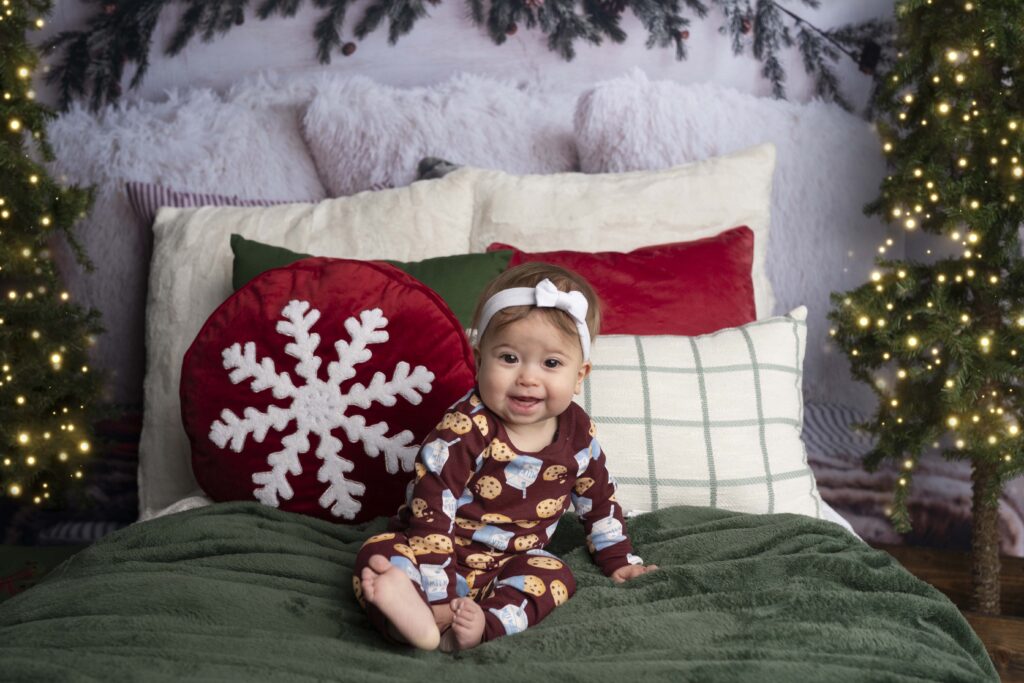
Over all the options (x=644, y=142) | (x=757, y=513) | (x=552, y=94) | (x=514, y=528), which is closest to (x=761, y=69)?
(x=644, y=142)

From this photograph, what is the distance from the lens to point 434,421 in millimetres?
1411

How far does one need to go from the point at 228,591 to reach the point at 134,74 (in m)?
1.71

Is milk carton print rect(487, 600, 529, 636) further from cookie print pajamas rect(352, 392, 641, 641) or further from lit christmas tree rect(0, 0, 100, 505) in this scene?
lit christmas tree rect(0, 0, 100, 505)

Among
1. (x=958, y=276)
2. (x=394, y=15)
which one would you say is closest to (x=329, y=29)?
(x=394, y=15)

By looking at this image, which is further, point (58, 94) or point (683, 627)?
point (58, 94)

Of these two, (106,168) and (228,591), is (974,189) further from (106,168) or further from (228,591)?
(106,168)

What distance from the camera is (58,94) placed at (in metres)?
2.28

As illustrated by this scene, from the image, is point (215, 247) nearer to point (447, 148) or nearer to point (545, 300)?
point (447, 148)

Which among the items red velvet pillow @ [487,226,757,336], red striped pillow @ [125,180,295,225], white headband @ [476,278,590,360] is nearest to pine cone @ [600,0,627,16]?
red velvet pillow @ [487,226,757,336]

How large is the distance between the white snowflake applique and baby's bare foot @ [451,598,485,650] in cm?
38

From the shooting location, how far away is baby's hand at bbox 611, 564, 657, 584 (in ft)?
4.01

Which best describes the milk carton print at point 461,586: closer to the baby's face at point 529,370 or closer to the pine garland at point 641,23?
the baby's face at point 529,370

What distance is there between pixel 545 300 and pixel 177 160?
1490 mm

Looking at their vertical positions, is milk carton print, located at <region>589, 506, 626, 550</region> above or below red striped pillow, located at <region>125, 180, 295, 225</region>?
below
